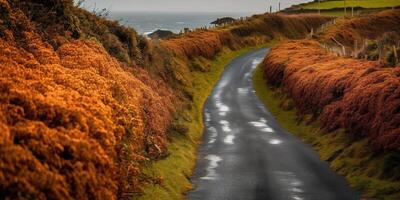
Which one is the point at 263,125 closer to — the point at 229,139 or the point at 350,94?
the point at 229,139

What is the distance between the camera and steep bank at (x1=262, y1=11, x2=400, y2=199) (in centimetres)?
2370

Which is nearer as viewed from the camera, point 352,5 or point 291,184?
point 291,184

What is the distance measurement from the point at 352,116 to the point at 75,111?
748 inches

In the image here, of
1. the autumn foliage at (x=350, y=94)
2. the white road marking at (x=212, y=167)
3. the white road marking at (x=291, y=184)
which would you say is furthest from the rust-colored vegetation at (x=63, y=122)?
the autumn foliage at (x=350, y=94)

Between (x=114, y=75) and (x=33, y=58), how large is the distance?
16.8 ft

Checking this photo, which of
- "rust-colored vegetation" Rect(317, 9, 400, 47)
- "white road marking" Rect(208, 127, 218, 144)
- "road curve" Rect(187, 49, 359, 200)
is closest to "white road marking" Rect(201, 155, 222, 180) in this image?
"road curve" Rect(187, 49, 359, 200)

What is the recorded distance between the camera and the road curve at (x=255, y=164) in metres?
22.7

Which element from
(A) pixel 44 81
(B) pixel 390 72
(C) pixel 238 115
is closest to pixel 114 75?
(A) pixel 44 81

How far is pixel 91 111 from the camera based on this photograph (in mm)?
16562

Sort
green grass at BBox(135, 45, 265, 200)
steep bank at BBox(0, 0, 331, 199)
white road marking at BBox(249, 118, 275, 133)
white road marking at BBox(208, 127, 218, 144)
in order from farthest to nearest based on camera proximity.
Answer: white road marking at BBox(249, 118, 275, 133) < white road marking at BBox(208, 127, 218, 144) < green grass at BBox(135, 45, 265, 200) < steep bank at BBox(0, 0, 331, 199)

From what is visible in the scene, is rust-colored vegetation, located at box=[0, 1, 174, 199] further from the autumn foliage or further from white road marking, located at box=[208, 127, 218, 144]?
the autumn foliage

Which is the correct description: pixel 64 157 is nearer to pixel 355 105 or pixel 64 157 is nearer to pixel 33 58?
pixel 33 58

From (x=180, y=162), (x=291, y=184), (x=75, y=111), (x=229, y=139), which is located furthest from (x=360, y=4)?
(x=75, y=111)

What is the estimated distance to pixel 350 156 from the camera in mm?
27062
